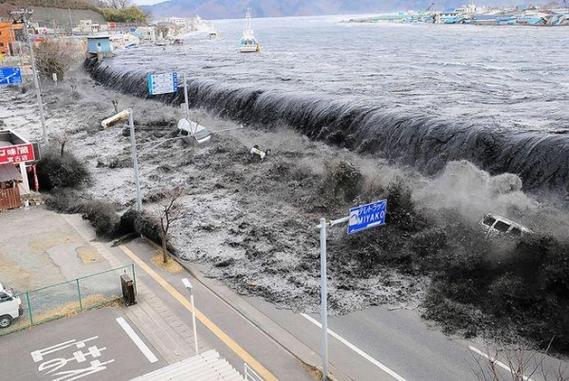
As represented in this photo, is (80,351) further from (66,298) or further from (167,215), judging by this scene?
(167,215)

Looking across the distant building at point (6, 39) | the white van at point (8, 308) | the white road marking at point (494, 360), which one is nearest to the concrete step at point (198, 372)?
the white van at point (8, 308)

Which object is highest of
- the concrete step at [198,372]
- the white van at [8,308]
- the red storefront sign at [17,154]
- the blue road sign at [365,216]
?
the blue road sign at [365,216]

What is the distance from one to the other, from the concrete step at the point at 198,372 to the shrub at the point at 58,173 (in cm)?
2546

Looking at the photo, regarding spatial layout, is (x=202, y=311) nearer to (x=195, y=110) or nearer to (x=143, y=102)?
(x=195, y=110)

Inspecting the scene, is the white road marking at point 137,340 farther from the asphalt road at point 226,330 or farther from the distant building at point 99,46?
the distant building at point 99,46

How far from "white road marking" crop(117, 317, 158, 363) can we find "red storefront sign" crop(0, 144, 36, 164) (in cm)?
1625

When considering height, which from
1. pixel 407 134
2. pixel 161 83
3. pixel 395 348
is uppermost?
pixel 161 83

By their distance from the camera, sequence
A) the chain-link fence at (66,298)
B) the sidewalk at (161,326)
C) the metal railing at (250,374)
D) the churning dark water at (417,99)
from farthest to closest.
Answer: the churning dark water at (417,99) < the chain-link fence at (66,298) < the sidewalk at (161,326) < the metal railing at (250,374)

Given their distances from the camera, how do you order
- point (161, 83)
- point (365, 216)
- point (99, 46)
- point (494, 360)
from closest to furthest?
point (365, 216), point (494, 360), point (161, 83), point (99, 46)

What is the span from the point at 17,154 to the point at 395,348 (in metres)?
24.1

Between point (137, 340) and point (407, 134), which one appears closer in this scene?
point (137, 340)

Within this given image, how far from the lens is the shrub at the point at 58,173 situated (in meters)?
36.1

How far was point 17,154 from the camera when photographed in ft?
102

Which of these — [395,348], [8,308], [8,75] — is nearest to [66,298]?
[8,308]
